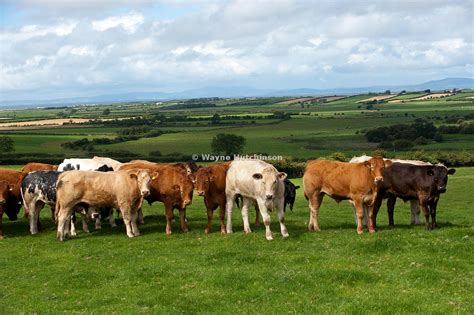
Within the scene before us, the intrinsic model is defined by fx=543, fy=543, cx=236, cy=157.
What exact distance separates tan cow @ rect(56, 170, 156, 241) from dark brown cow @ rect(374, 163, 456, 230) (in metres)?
8.22

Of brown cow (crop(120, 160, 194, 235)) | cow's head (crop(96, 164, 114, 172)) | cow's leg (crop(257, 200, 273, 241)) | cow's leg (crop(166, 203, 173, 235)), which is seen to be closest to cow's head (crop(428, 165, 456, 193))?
cow's leg (crop(257, 200, 273, 241))

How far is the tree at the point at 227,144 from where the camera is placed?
3926 inches

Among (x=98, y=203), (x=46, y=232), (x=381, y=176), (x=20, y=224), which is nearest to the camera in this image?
(x=381, y=176)

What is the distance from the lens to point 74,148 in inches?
3851

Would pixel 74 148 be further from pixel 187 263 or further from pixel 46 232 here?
pixel 187 263

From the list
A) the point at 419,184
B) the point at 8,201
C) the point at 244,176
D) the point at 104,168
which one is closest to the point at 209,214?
the point at 244,176

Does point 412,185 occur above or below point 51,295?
above

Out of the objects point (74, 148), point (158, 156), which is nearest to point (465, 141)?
point (158, 156)

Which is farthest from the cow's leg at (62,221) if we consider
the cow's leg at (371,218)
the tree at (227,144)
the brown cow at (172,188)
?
the tree at (227,144)

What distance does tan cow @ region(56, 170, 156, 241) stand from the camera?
1856 cm

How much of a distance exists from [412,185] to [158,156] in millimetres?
70385

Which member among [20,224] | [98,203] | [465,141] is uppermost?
[98,203]

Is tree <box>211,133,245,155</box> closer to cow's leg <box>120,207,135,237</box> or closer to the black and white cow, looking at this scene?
the black and white cow

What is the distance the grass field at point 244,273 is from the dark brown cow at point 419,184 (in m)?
0.93
